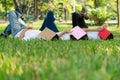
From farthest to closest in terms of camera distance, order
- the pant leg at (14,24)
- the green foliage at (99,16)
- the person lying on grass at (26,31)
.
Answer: the green foliage at (99,16)
the pant leg at (14,24)
the person lying on grass at (26,31)

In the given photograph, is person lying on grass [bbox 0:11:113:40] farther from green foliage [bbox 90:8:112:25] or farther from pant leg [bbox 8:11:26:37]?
green foliage [bbox 90:8:112:25]

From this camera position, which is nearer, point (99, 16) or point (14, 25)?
point (14, 25)

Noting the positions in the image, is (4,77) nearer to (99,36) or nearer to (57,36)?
(57,36)

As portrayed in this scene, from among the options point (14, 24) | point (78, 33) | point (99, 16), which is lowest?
point (99, 16)

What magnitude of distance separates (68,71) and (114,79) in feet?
0.84

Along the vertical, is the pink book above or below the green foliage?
above

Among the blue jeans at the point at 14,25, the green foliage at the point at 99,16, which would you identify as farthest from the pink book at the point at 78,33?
the green foliage at the point at 99,16

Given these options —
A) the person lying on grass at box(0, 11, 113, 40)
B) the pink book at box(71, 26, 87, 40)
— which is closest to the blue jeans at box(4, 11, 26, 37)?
the person lying on grass at box(0, 11, 113, 40)

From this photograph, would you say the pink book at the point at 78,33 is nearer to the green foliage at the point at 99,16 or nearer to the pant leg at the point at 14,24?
the pant leg at the point at 14,24

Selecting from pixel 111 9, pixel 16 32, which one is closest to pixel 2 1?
pixel 111 9

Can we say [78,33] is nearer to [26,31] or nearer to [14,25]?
[26,31]

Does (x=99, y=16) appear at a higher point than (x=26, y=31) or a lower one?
lower

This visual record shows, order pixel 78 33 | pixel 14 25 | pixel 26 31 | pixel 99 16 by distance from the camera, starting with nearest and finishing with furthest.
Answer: pixel 78 33, pixel 26 31, pixel 14 25, pixel 99 16

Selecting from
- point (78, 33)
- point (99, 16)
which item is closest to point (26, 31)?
point (78, 33)
